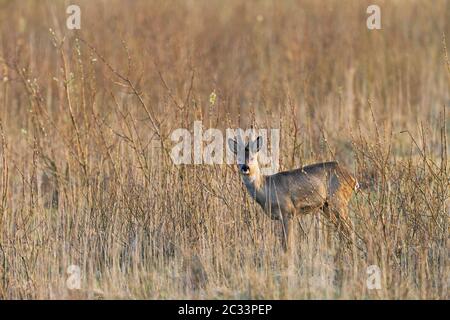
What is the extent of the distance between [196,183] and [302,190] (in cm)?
105

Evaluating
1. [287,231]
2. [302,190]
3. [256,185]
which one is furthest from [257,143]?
[287,231]

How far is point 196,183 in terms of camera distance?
Result: 873 cm

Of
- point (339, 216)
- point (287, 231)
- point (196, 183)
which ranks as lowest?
point (287, 231)

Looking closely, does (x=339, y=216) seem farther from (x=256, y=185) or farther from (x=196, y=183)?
(x=196, y=183)

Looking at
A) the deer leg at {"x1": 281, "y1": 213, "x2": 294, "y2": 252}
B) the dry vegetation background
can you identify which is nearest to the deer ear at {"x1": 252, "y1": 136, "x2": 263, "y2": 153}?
the dry vegetation background

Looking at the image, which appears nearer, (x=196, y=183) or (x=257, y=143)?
(x=257, y=143)

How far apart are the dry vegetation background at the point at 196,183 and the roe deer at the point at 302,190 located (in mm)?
150

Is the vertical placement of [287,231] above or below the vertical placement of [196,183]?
below

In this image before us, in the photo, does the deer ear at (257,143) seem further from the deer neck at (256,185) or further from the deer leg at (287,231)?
the deer leg at (287,231)

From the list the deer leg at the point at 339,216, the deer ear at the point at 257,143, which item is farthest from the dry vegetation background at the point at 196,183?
the deer ear at the point at 257,143

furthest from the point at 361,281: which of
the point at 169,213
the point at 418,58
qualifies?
the point at 418,58

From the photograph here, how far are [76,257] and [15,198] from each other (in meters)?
1.82

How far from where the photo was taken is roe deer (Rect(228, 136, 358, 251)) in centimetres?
859
